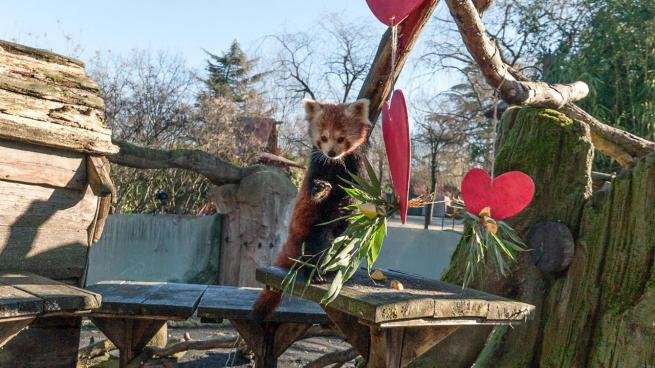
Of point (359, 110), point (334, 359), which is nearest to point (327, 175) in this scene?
point (359, 110)

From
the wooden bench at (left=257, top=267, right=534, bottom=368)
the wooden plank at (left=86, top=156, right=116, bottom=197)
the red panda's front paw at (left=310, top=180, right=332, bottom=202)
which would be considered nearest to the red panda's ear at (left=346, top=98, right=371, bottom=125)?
the red panda's front paw at (left=310, top=180, right=332, bottom=202)

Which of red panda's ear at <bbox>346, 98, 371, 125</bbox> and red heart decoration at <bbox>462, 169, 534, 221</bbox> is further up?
red panda's ear at <bbox>346, 98, 371, 125</bbox>

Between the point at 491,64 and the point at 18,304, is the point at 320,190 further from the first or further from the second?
the point at 18,304

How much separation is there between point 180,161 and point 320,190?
5644mm

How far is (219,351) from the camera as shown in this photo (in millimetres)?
7492

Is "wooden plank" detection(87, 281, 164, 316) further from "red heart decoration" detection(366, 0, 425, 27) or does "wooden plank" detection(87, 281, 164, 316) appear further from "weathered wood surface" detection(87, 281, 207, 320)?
"red heart decoration" detection(366, 0, 425, 27)

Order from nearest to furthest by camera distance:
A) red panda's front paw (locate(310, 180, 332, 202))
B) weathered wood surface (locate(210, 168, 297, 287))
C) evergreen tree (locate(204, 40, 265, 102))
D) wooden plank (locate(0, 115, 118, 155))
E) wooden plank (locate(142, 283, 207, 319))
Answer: red panda's front paw (locate(310, 180, 332, 202)) < wooden plank (locate(0, 115, 118, 155)) < wooden plank (locate(142, 283, 207, 319)) < weathered wood surface (locate(210, 168, 297, 287)) < evergreen tree (locate(204, 40, 265, 102))

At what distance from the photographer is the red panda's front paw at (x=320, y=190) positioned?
8.37ft

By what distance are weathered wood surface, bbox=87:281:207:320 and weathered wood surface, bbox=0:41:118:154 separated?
0.94m

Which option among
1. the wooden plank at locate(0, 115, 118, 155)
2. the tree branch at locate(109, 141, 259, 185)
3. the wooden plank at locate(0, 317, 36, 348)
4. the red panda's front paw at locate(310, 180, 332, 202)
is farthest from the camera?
the tree branch at locate(109, 141, 259, 185)

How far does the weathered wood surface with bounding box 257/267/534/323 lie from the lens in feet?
6.34

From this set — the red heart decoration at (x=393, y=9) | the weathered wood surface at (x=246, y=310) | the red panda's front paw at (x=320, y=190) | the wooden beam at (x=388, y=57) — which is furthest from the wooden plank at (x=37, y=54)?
the red heart decoration at (x=393, y=9)

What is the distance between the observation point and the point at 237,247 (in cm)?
930

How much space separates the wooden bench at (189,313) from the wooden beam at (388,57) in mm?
1503
